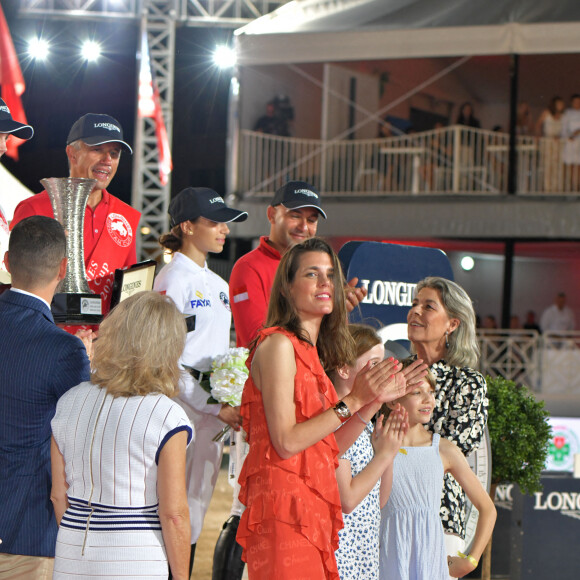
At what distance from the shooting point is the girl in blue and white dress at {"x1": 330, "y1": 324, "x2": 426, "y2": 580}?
2.86 meters

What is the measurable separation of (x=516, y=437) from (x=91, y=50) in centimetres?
1413

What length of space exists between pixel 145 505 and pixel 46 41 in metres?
15.6

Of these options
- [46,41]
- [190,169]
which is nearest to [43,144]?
[46,41]

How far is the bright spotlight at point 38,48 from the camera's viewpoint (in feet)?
53.7

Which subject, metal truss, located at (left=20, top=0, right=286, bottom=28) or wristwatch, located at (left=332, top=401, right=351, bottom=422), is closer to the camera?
wristwatch, located at (left=332, top=401, right=351, bottom=422)

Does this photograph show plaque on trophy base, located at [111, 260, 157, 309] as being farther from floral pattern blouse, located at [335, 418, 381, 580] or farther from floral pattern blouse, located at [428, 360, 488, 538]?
floral pattern blouse, located at [428, 360, 488, 538]

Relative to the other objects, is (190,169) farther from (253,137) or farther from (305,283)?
(305,283)

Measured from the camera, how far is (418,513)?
3.40 meters

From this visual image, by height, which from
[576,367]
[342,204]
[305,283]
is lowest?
[576,367]

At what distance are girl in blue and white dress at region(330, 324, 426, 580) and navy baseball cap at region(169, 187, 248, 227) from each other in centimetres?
92

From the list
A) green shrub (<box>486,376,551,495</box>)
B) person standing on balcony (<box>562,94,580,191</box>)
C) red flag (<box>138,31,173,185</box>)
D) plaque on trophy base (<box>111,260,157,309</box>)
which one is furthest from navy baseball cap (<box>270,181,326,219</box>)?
person standing on balcony (<box>562,94,580,191</box>)

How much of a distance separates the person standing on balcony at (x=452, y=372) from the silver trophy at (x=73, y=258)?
4.84 feet

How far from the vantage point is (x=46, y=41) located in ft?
54.4

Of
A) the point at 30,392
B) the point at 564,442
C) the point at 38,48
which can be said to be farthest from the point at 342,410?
the point at 38,48
